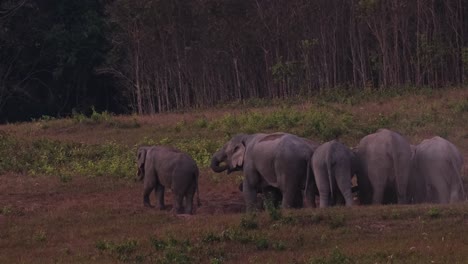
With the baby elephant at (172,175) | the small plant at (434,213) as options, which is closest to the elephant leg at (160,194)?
the baby elephant at (172,175)

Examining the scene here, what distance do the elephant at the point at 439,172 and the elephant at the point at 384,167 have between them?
0.28m

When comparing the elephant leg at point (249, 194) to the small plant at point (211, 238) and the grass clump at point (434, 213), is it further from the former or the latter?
the grass clump at point (434, 213)

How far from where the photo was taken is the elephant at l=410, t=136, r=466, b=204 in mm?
14766

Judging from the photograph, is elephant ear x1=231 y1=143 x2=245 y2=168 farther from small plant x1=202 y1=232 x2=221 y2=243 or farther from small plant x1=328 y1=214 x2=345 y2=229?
small plant x1=202 y1=232 x2=221 y2=243

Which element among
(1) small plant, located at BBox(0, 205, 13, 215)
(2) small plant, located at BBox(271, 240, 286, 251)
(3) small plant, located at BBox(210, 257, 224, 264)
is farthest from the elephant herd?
(3) small plant, located at BBox(210, 257, 224, 264)

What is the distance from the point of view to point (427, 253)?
10805mm

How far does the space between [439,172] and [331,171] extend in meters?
1.73

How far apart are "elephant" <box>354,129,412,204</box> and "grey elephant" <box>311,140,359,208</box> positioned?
42 cm

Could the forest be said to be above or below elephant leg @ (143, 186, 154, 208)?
above

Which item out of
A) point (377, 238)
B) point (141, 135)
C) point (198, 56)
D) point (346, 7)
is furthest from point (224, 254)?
point (198, 56)

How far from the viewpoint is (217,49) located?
148 feet

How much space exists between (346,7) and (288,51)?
3251 millimetres

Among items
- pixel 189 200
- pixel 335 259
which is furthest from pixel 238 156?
pixel 335 259

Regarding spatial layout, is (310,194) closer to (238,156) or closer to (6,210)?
(238,156)
